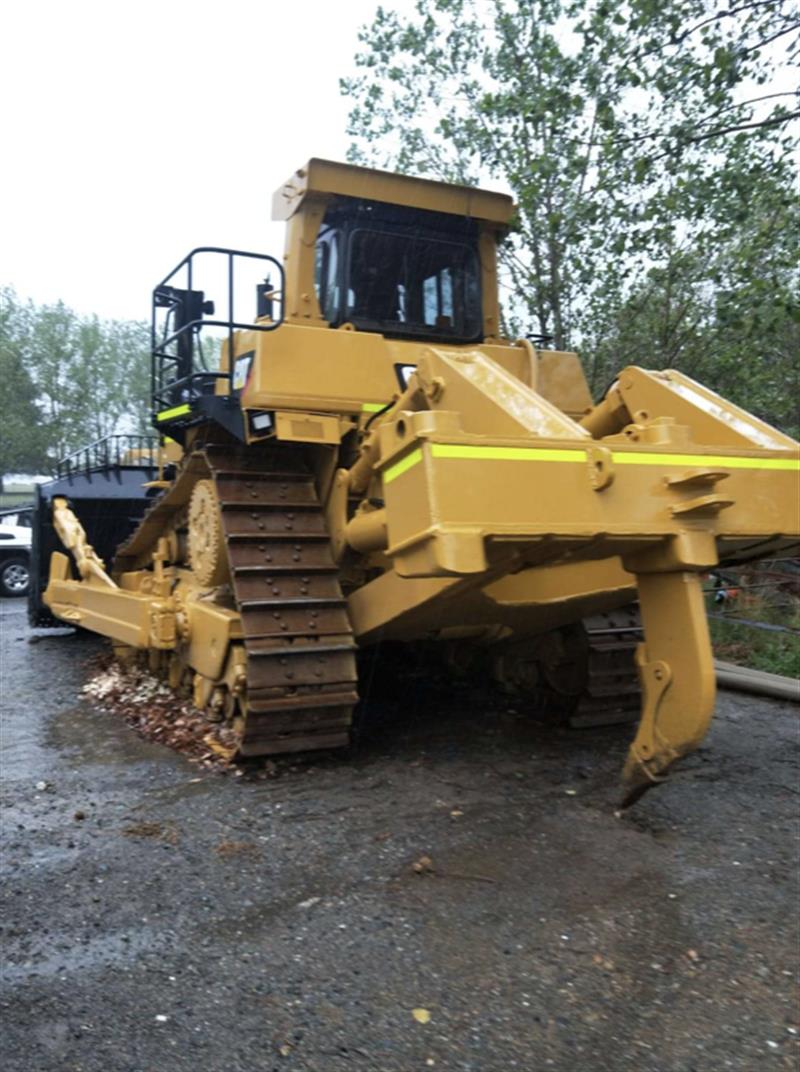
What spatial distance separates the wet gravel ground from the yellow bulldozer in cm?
42

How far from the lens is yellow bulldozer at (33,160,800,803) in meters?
3.09

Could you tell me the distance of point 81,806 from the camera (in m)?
4.16

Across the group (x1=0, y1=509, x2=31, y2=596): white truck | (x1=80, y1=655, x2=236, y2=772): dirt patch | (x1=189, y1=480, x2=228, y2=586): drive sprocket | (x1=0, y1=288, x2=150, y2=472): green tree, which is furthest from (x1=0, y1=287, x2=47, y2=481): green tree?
(x1=189, y1=480, x2=228, y2=586): drive sprocket

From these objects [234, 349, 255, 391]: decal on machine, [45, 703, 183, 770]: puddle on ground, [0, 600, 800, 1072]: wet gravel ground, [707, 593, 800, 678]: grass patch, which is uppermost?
[234, 349, 255, 391]: decal on machine

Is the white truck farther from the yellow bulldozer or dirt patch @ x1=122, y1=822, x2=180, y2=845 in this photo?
dirt patch @ x1=122, y1=822, x2=180, y2=845

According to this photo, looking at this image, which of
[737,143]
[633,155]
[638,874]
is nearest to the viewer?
[638,874]

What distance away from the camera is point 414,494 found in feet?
10.1

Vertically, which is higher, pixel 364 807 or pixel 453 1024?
pixel 364 807

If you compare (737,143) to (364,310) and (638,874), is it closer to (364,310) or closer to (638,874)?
(364,310)

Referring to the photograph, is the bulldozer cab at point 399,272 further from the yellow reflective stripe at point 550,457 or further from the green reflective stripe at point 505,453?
the green reflective stripe at point 505,453

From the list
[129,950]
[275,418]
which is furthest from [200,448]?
[129,950]

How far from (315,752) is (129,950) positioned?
1.90 metres

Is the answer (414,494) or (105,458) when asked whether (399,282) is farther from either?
(105,458)

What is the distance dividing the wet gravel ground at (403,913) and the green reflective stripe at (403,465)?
1388mm
